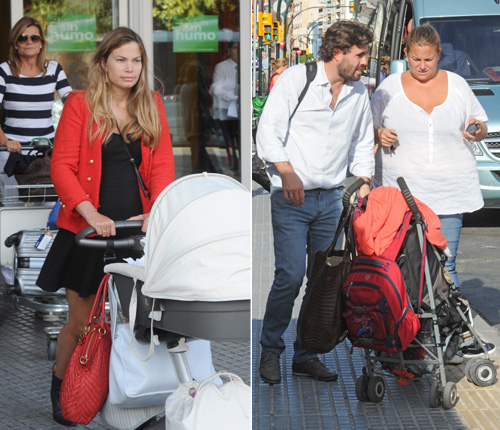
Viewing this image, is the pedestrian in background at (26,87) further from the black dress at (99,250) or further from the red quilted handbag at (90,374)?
the red quilted handbag at (90,374)

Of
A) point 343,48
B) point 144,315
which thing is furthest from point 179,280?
point 343,48

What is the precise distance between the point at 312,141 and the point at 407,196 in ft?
2.37

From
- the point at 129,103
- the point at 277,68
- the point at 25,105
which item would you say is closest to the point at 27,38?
the point at 25,105

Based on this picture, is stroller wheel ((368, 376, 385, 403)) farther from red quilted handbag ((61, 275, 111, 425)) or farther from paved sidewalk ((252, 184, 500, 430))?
red quilted handbag ((61, 275, 111, 425))

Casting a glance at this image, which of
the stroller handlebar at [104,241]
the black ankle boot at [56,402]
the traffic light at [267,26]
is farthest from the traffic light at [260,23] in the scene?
the black ankle boot at [56,402]

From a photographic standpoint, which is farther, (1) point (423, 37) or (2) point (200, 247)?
(1) point (423, 37)

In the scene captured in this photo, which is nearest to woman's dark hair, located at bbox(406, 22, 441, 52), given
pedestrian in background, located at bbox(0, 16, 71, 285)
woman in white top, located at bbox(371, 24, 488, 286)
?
woman in white top, located at bbox(371, 24, 488, 286)

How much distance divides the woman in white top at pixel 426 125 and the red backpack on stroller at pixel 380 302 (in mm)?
275

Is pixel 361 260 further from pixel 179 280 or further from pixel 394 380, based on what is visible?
pixel 179 280

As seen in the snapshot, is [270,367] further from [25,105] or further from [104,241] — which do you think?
[25,105]

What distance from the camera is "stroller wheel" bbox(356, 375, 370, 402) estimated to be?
147 inches

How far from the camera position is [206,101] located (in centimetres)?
1014

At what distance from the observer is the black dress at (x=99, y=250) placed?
13.4ft

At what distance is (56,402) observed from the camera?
171 inches
